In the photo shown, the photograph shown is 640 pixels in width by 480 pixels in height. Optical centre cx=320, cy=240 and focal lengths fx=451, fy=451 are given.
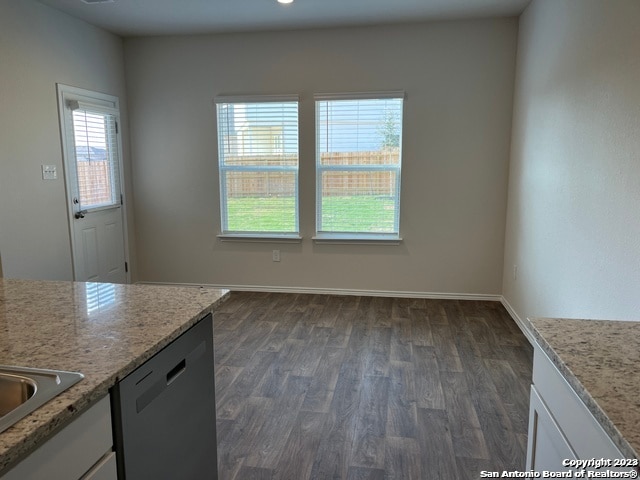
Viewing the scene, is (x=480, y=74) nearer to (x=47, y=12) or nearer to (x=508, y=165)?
(x=508, y=165)

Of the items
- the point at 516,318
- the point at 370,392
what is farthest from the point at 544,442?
the point at 516,318

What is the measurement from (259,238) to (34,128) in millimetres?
2249

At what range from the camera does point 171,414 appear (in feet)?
4.60

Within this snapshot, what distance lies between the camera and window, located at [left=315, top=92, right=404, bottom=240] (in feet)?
14.8

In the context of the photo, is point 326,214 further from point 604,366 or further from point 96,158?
point 604,366

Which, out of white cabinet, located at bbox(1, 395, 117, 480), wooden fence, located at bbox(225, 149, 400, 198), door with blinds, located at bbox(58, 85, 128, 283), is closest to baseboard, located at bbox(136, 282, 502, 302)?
door with blinds, located at bbox(58, 85, 128, 283)

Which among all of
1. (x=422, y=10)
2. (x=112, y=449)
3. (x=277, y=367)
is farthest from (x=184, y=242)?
(x=112, y=449)

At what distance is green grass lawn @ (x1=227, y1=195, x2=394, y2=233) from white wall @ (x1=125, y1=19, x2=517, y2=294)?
0.52ft

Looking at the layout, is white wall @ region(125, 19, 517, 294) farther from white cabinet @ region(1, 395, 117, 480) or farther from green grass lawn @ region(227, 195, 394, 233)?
white cabinet @ region(1, 395, 117, 480)

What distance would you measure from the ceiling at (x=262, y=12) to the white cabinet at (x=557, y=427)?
342 cm

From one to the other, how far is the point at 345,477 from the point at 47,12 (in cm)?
423

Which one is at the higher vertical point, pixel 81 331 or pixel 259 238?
pixel 81 331

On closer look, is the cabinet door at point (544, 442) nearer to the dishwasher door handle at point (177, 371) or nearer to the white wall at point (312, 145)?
the dishwasher door handle at point (177, 371)

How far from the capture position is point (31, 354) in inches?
47.9
